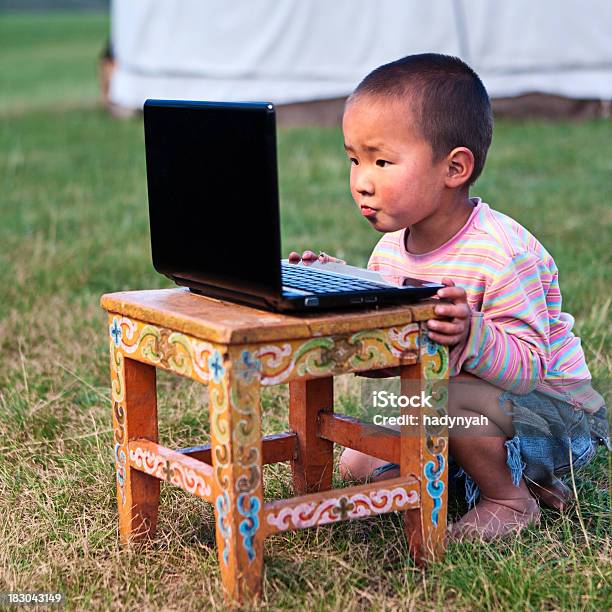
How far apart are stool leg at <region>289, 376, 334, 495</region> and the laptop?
0.33 meters

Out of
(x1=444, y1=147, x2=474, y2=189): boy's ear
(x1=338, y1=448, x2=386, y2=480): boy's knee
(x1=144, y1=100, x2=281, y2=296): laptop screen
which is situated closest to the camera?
(x1=144, y1=100, x2=281, y2=296): laptop screen

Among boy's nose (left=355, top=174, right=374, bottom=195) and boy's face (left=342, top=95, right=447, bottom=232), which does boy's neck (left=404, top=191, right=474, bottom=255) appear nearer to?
boy's face (left=342, top=95, right=447, bottom=232)

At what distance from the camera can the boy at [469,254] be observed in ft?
6.98

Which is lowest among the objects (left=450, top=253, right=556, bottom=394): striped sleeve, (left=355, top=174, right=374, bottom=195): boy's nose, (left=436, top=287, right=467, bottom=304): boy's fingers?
(left=450, top=253, right=556, bottom=394): striped sleeve

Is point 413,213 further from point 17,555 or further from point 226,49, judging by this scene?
point 226,49

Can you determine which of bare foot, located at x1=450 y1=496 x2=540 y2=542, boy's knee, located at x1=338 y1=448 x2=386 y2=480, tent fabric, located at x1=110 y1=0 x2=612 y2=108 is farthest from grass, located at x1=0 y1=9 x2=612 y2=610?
tent fabric, located at x1=110 y1=0 x2=612 y2=108

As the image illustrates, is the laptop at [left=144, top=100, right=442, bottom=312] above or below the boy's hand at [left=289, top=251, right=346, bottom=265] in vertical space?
above

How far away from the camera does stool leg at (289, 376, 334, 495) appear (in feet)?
7.89

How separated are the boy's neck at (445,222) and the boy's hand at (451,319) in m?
0.26

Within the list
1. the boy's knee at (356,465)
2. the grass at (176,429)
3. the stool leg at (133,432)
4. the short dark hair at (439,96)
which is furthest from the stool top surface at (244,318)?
the boy's knee at (356,465)

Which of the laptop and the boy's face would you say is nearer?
the laptop

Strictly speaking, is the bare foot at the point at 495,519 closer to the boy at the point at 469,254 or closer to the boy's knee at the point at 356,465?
the boy at the point at 469,254

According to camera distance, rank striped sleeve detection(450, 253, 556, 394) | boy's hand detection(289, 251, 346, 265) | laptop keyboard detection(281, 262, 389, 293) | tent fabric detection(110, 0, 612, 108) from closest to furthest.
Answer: laptop keyboard detection(281, 262, 389, 293), striped sleeve detection(450, 253, 556, 394), boy's hand detection(289, 251, 346, 265), tent fabric detection(110, 0, 612, 108)

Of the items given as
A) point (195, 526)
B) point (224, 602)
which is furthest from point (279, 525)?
point (195, 526)
